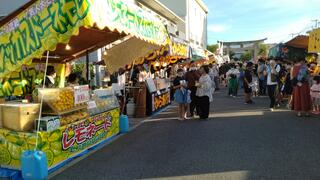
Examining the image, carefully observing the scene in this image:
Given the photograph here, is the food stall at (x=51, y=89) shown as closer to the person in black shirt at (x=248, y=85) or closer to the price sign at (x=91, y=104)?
the price sign at (x=91, y=104)

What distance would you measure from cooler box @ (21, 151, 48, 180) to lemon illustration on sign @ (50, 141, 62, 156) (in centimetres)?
51

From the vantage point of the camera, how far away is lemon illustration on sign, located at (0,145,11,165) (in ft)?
21.4

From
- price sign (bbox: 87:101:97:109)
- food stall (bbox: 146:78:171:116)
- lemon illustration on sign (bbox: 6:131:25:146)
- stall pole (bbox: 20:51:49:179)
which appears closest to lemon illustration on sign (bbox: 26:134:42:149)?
lemon illustration on sign (bbox: 6:131:25:146)

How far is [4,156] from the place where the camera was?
6.59 meters

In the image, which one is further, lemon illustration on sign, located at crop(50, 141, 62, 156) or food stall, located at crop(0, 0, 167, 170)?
lemon illustration on sign, located at crop(50, 141, 62, 156)

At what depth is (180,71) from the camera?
1345 cm

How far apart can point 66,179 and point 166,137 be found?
3453 millimetres

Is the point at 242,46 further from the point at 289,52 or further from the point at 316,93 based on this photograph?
the point at 316,93

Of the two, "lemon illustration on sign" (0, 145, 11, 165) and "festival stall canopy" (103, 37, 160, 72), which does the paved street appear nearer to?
"lemon illustration on sign" (0, 145, 11, 165)

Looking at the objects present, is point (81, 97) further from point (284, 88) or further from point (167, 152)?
point (284, 88)

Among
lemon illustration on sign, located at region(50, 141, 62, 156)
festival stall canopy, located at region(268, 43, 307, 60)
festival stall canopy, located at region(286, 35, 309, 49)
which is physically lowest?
lemon illustration on sign, located at region(50, 141, 62, 156)

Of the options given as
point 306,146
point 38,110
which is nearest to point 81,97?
point 38,110

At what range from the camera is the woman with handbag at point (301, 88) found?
A: 37.3ft

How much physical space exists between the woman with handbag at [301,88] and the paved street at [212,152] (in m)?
0.62
